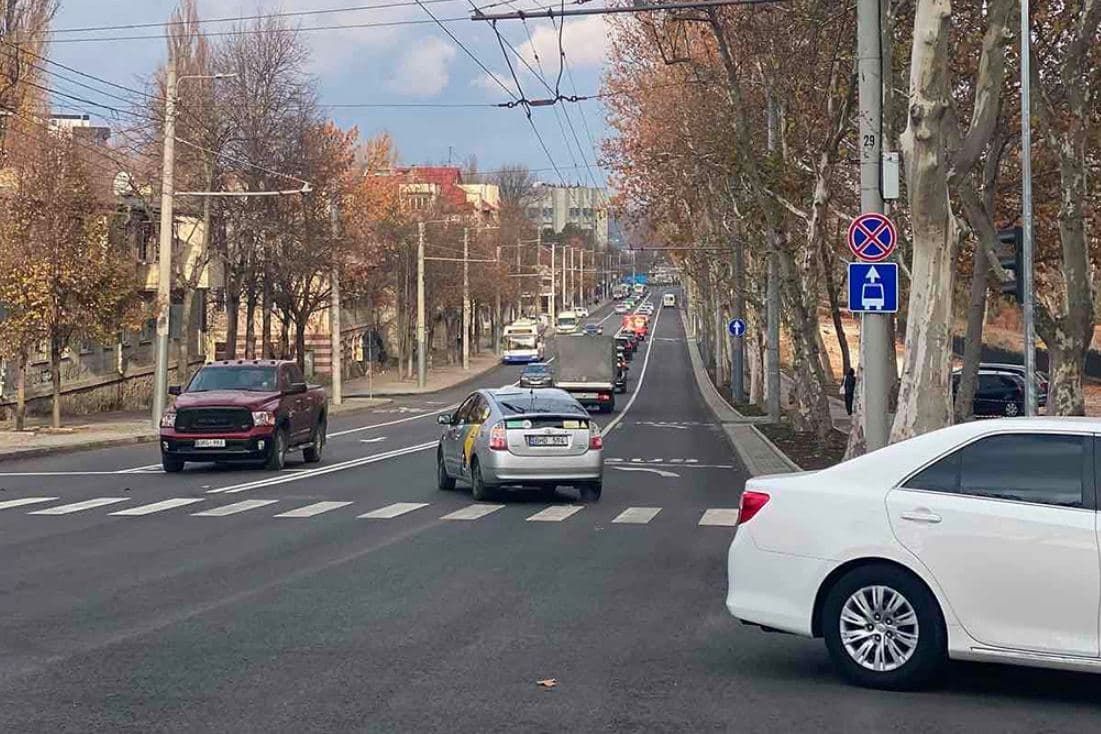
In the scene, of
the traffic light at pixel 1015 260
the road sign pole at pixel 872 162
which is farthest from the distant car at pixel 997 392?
the road sign pole at pixel 872 162

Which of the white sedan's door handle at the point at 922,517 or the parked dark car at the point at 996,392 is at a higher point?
the white sedan's door handle at the point at 922,517

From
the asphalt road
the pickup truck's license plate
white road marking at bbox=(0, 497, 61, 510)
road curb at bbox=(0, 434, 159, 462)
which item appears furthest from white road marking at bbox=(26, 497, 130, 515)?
road curb at bbox=(0, 434, 159, 462)

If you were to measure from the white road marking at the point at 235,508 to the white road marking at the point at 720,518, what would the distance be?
5.84m

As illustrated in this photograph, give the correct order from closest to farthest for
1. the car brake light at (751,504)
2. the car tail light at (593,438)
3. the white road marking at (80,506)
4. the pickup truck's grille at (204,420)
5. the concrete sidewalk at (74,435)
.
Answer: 1. the car brake light at (751,504)
2. the white road marking at (80,506)
3. the car tail light at (593,438)
4. the pickup truck's grille at (204,420)
5. the concrete sidewalk at (74,435)

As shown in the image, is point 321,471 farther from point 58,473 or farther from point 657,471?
point 657,471

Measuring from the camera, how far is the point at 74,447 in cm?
3188

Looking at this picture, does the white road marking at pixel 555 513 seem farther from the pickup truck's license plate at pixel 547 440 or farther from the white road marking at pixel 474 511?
the pickup truck's license plate at pixel 547 440

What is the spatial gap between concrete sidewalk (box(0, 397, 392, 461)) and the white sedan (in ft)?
76.8

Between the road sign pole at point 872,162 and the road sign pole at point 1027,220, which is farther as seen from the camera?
the road sign pole at point 1027,220

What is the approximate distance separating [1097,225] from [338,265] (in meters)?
26.4

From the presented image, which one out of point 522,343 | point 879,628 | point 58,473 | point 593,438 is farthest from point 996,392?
point 522,343

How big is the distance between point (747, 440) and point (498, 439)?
674 inches

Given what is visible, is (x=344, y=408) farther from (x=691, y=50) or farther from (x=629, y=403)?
(x=691, y=50)

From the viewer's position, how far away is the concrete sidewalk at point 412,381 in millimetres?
70938
